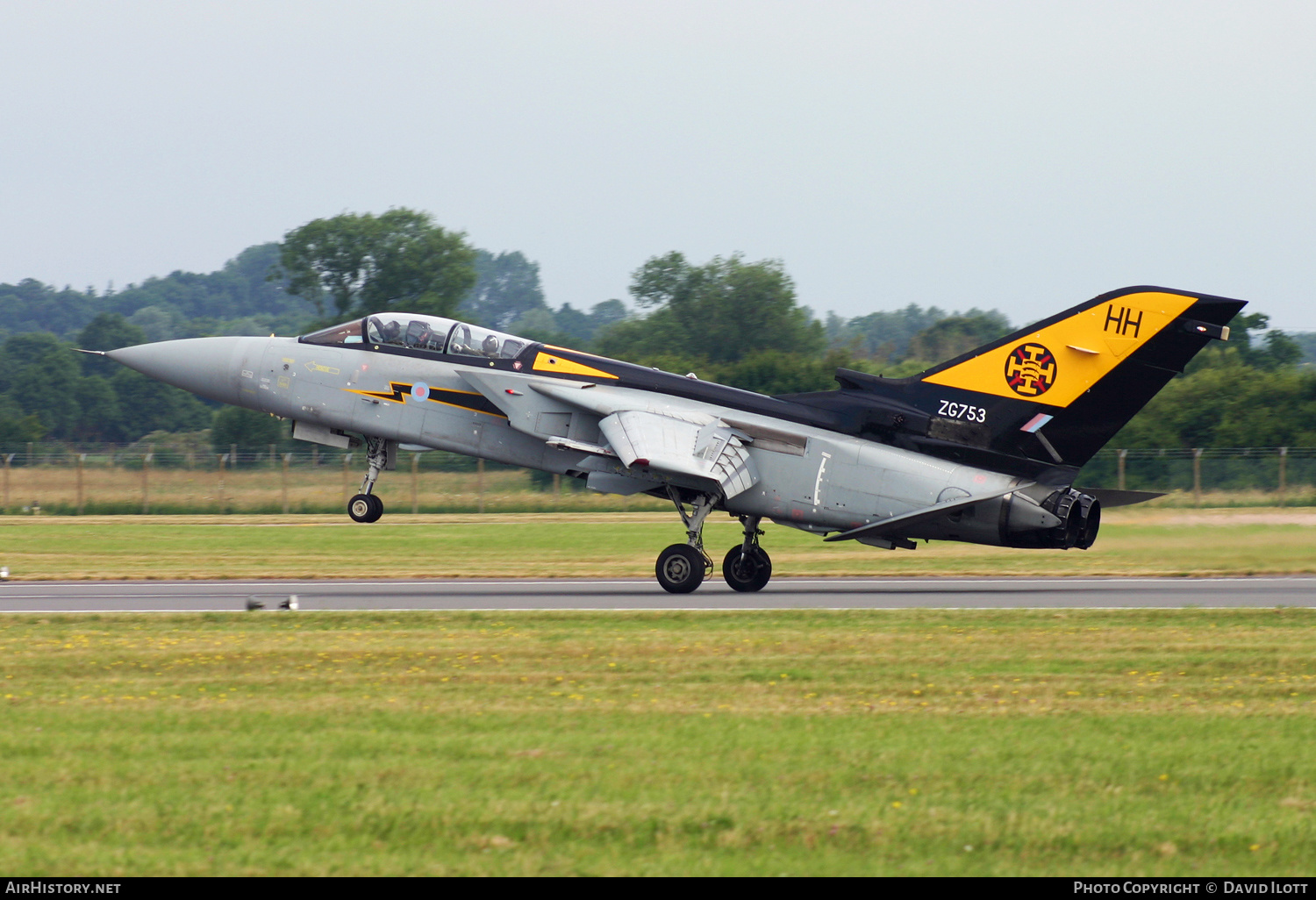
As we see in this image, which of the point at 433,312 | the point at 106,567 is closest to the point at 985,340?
the point at 433,312

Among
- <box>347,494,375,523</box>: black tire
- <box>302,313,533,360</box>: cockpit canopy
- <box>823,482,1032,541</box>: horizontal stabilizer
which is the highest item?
<box>302,313,533,360</box>: cockpit canopy

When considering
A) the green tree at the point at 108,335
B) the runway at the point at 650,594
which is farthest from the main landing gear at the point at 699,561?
the green tree at the point at 108,335

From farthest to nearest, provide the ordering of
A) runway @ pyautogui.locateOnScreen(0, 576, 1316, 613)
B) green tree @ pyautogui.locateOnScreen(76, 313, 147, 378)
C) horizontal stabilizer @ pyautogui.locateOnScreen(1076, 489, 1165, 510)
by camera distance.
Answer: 1. green tree @ pyautogui.locateOnScreen(76, 313, 147, 378)
2. horizontal stabilizer @ pyautogui.locateOnScreen(1076, 489, 1165, 510)
3. runway @ pyautogui.locateOnScreen(0, 576, 1316, 613)

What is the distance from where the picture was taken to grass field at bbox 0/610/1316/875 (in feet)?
22.6

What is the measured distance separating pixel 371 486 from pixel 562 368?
364 cm

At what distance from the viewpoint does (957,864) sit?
670cm

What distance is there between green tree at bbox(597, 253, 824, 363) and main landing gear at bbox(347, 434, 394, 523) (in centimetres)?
5045

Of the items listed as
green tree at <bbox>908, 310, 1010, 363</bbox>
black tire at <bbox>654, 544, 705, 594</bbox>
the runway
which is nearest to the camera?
the runway

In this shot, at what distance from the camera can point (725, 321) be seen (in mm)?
75000

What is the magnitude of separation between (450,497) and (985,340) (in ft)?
192

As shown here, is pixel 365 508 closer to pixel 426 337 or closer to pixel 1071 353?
pixel 426 337

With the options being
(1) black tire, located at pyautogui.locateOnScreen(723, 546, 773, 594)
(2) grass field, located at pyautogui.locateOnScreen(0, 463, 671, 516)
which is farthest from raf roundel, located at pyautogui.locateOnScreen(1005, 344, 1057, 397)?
(2) grass field, located at pyautogui.locateOnScreen(0, 463, 671, 516)

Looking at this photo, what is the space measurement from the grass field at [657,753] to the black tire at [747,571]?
5.94 m

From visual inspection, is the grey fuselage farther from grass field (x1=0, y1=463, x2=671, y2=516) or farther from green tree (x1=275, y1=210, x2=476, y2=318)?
→ green tree (x1=275, y1=210, x2=476, y2=318)
